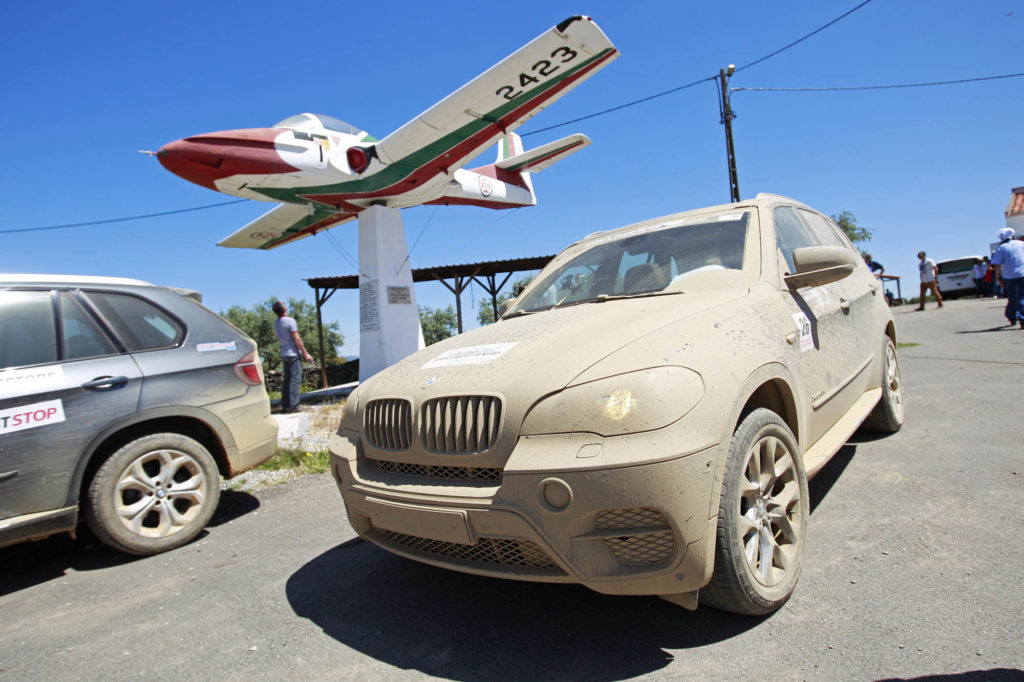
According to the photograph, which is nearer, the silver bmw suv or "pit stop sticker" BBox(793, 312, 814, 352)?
"pit stop sticker" BBox(793, 312, 814, 352)

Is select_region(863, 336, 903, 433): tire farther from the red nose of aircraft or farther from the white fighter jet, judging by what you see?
the red nose of aircraft

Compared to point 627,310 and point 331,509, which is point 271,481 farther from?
point 627,310

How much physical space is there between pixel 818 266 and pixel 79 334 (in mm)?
4331

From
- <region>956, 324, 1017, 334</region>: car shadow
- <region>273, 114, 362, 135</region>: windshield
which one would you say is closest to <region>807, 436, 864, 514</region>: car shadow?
<region>956, 324, 1017, 334</region>: car shadow

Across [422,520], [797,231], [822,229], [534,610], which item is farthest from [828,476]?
[422,520]

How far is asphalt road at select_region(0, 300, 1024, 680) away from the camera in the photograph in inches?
77.3

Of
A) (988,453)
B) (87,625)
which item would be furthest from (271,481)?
(988,453)

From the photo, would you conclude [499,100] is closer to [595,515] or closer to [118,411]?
[118,411]

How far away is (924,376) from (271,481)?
7282 mm

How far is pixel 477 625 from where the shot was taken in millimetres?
2330

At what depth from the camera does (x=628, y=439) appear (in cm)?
182

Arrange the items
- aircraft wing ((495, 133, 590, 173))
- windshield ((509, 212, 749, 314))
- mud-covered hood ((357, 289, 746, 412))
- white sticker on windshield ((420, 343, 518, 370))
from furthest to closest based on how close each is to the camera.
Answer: aircraft wing ((495, 133, 590, 173)) → windshield ((509, 212, 749, 314)) → white sticker on windshield ((420, 343, 518, 370)) → mud-covered hood ((357, 289, 746, 412))

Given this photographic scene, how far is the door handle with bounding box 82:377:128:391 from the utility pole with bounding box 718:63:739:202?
1806cm

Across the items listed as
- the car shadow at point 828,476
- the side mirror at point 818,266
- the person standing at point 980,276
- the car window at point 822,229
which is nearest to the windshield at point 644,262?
the side mirror at point 818,266
